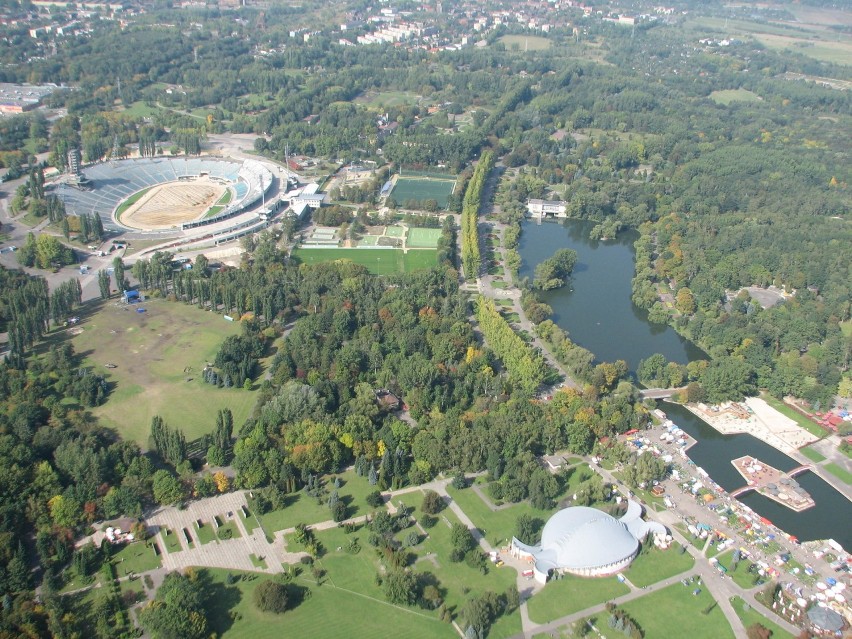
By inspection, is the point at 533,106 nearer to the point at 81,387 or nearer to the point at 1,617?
the point at 81,387

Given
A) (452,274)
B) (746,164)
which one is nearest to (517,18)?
(746,164)

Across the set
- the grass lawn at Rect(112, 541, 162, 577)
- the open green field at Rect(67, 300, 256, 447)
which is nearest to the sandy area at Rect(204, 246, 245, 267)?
the open green field at Rect(67, 300, 256, 447)

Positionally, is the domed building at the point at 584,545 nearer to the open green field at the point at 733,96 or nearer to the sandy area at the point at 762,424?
the sandy area at the point at 762,424

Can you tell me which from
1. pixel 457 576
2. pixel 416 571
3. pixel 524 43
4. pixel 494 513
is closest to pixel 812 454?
pixel 494 513

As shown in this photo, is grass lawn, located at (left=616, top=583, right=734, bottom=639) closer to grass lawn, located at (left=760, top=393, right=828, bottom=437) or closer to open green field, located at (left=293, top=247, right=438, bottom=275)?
grass lawn, located at (left=760, top=393, right=828, bottom=437)

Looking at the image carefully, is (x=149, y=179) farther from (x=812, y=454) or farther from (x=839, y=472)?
(x=839, y=472)

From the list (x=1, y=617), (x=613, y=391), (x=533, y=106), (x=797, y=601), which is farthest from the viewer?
(x=533, y=106)
